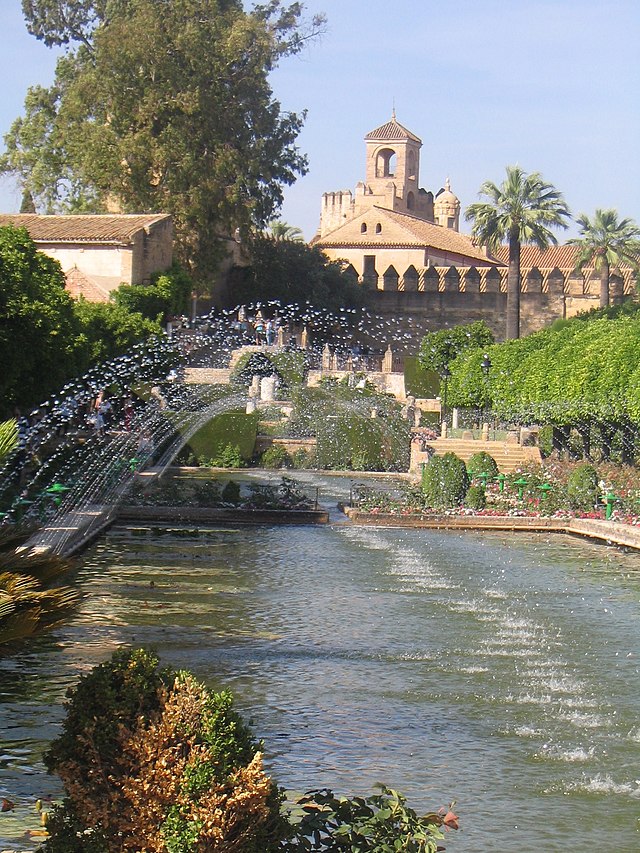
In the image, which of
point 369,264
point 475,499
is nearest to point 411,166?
point 369,264

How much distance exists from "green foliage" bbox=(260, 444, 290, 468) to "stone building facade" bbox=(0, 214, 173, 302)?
46.9ft

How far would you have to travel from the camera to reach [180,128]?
46750mm

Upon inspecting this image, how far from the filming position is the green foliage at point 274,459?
30875 mm

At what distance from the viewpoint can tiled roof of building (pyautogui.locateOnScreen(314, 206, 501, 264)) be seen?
69438 mm

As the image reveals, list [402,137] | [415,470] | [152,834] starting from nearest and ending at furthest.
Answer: [152,834]
[415,470]
[402,137]

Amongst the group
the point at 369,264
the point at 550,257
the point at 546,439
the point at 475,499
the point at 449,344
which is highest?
the point at 550,257

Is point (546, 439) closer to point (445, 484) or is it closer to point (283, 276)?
point (445, 484)

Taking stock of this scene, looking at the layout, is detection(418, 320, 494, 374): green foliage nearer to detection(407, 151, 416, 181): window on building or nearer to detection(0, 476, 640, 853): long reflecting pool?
detection(0, 476, 640, 853): long reflecting pool

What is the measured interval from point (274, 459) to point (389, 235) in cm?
4058

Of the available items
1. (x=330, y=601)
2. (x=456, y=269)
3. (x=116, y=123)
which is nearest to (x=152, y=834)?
(x=330, y=601)

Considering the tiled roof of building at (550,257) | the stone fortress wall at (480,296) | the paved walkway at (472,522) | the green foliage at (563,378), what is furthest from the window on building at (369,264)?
the paved walkway at (472,522)

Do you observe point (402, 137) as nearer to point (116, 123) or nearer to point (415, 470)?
point (116, 123)

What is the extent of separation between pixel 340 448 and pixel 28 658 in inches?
822

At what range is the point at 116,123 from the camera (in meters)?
46.9
